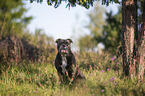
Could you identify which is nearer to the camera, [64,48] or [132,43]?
[64,48]

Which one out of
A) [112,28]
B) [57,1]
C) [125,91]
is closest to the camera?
[125,91]

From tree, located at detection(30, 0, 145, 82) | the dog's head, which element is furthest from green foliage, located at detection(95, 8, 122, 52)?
the dog's head

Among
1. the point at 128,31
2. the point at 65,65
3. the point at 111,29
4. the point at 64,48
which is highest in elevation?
the point at 111,29

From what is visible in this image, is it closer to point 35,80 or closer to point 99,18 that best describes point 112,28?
point 99,18

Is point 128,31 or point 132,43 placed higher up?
point 128,31

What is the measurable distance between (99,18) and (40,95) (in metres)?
31.5

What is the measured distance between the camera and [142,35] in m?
5.71

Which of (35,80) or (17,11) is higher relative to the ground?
(17,11)

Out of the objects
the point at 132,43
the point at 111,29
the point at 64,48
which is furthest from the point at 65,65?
the point at 111,29

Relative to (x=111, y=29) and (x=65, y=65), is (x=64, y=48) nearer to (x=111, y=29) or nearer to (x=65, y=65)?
(x=65, y=65)

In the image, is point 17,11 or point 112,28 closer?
point 112,28

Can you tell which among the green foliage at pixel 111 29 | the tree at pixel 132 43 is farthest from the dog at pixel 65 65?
the green foliage at pixel 111 29

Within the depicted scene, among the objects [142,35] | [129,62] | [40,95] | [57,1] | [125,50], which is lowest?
[40,95]

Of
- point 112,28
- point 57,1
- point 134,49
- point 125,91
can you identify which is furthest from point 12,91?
point 112,28
